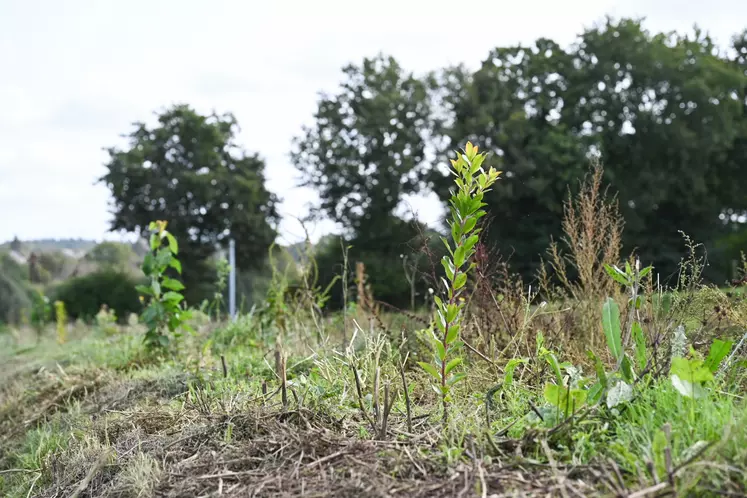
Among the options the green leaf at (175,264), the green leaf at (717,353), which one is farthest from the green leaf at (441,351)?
the green leaf at (175,264)

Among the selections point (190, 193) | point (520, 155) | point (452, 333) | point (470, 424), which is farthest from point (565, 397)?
point (190, 193)

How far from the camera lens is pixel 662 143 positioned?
19.1 meters

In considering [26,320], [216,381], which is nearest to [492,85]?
[26,320]

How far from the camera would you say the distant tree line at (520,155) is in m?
18.3

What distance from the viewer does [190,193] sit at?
24.4 m


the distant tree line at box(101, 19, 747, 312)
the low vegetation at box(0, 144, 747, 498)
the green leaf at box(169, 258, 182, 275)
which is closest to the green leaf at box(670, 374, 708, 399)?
the low vegetation at box(0, 144, 747, 498)

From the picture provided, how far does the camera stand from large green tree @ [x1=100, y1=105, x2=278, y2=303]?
24094 millimetres

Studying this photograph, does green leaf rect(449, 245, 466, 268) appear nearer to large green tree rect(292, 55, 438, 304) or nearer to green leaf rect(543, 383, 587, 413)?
green leaf rect(543, 383, 587, 413)

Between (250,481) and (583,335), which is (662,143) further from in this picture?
(250,481)

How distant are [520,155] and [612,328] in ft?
57.2

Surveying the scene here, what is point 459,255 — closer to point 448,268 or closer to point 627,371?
point 448,268

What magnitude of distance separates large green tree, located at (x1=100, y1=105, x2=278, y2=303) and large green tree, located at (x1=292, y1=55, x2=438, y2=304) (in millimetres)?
3008

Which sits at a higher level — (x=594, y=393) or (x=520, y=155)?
(x=520, y=155)

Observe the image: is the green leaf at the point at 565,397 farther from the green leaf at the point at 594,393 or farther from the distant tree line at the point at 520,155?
the distant tree line at the point at 520,155
